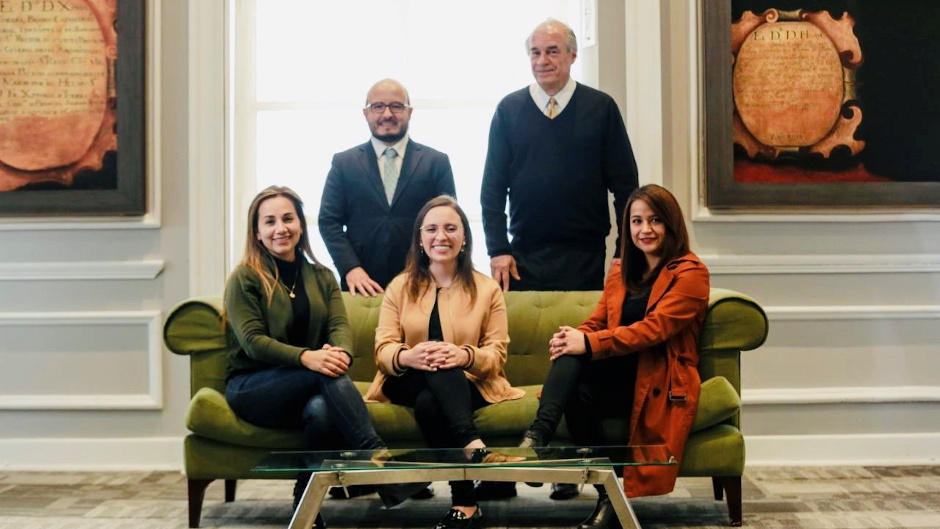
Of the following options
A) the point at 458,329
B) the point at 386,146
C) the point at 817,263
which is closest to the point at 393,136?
the point at 386,146

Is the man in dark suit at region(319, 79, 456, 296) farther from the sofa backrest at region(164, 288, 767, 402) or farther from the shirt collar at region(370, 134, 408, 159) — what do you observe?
the sofa backrest at region(164, 288, 767, 402)

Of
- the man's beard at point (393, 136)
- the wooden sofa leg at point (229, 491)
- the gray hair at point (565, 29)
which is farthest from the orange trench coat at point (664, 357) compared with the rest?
the wooden sofa leg at point (229, 491)

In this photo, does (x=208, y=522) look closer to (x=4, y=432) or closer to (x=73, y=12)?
(x=4, y=432)

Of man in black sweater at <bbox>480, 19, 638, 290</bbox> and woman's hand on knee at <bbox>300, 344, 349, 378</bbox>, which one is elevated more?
man in black sweater at <bbox>480, 19, 638, 290</bbox>

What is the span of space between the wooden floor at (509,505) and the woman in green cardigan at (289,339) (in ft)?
1.08

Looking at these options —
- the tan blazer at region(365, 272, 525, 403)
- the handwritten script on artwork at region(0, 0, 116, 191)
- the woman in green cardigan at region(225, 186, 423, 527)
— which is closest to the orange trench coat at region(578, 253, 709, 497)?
the tan blazer at region(365, 272, 525, 403)

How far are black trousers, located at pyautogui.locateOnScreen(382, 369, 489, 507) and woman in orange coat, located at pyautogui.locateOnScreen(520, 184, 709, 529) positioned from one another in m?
0.19

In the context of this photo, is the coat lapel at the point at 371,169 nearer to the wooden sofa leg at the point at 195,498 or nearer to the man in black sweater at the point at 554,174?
the man in black sweater at the point at 554,174

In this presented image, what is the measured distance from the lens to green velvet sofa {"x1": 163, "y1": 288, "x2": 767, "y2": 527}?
115 inches

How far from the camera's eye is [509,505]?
321 cm

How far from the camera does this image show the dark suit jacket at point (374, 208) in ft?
11.6

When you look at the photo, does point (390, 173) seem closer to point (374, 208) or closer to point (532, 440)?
point (374, 208)

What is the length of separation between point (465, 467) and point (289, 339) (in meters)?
1.04

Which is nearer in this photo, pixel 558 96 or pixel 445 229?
pixel 445 229
